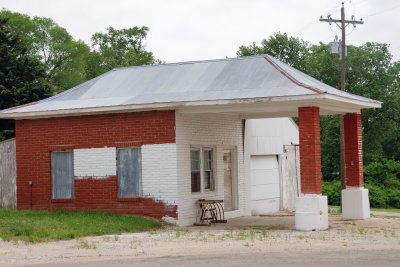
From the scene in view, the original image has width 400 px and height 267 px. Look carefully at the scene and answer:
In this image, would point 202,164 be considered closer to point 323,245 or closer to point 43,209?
point 43,209

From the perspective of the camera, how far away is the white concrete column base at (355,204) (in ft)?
77.3

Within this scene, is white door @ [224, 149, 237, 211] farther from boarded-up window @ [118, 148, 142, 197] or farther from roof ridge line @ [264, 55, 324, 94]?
roof ridge line @ [264, 55, 324, 94]

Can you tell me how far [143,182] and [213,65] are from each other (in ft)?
14.6

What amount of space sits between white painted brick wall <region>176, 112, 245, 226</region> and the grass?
120cm

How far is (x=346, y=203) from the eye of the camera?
23.8 metres

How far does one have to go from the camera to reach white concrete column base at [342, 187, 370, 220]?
23.6m

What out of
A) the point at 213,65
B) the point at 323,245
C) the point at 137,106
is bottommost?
the point at 323,245

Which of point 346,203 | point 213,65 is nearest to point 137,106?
point 213,65

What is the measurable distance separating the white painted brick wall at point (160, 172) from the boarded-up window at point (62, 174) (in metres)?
2.77

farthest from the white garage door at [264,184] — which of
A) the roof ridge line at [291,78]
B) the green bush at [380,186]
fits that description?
the green bush at [380,186]

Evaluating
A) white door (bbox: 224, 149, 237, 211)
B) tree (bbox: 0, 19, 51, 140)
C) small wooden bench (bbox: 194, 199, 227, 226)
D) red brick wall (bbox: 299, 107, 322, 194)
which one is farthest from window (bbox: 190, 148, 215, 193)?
tree (bbox: 0, 19, 51, 140)

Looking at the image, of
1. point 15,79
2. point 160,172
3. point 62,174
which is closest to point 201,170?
point 160,172

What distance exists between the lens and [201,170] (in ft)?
76.9

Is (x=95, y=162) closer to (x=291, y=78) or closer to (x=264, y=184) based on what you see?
(x=291, y=78)
